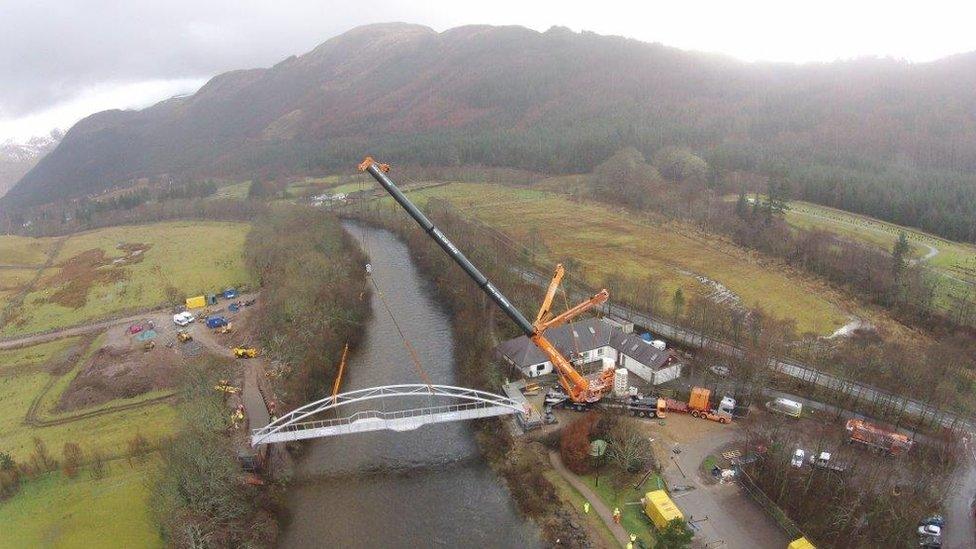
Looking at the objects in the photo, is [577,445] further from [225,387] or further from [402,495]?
[225,387]

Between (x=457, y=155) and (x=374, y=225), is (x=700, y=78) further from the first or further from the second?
(x=374, y=225)

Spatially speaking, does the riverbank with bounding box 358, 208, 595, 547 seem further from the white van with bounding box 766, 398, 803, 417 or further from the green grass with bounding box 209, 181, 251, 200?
the green grass with bounding box 209, 181, 251, 200

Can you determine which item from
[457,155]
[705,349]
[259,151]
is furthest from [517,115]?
[705,349]

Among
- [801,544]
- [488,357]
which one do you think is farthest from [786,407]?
[488,357]

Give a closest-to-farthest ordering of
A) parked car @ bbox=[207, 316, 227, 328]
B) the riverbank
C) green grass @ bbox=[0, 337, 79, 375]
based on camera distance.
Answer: the riverbank
green grass @ bbox=[0, 337, 79, 375]
parked car @ bbox=[207, 316, 227, 328]

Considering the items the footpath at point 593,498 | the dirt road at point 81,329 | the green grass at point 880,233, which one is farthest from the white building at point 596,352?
the green grass at point 880,233

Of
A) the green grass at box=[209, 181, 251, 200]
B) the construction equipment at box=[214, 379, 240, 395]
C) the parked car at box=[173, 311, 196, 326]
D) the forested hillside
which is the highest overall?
the forested hillside

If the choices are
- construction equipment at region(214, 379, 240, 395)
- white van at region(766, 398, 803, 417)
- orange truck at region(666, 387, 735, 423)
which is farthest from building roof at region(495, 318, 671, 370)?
construction equipment at region(214, 379, 240, 395)
